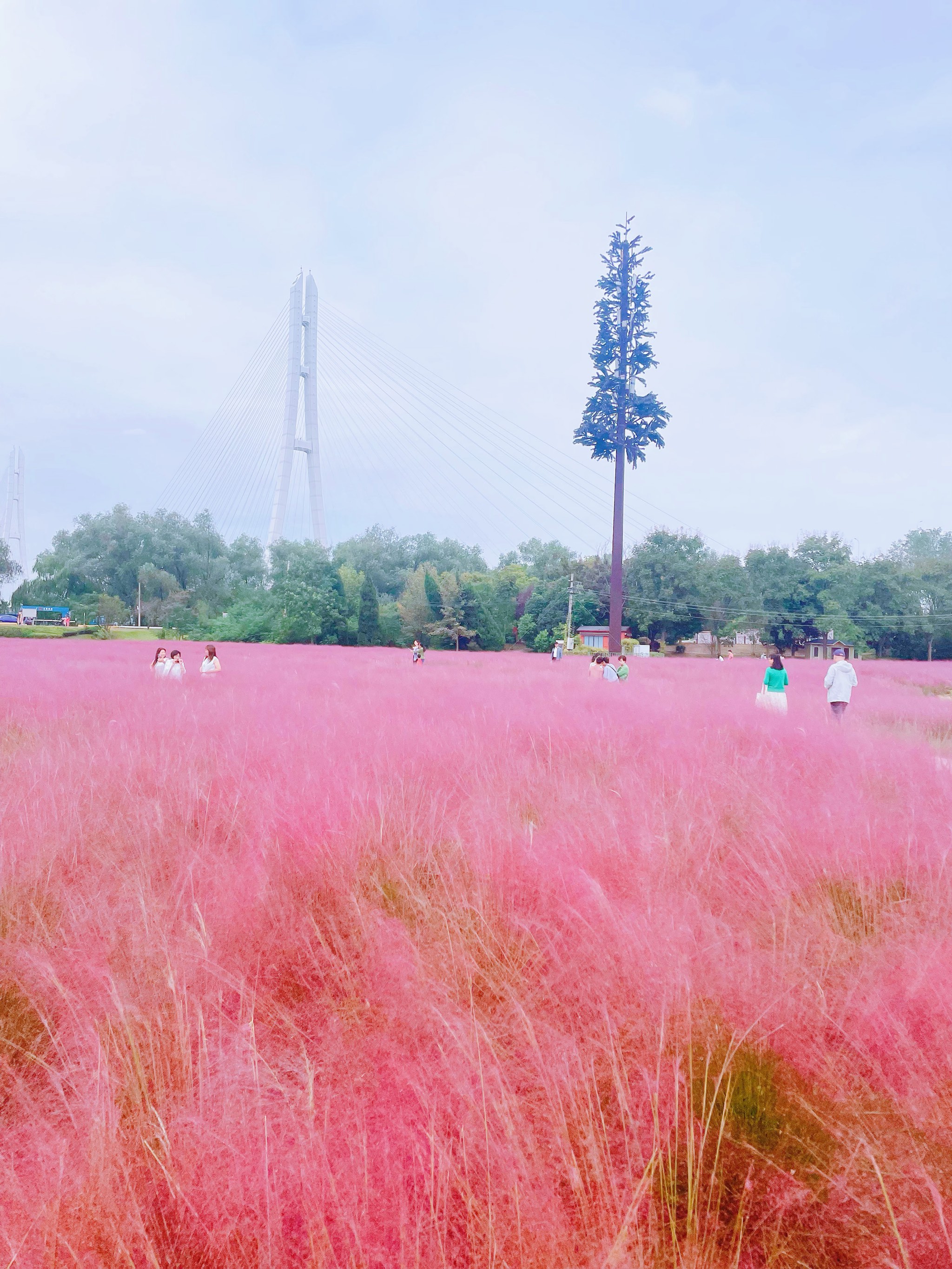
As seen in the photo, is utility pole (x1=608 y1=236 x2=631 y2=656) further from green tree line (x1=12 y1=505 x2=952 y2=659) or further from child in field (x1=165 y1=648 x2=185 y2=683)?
green tree line (x1=12 y1=505 x2=952 y2=659)

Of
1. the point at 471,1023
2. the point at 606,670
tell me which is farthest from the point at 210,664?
the point at 471,1023

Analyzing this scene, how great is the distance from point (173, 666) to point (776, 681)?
32.3 ft

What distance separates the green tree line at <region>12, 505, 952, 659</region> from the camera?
50094 millimetres

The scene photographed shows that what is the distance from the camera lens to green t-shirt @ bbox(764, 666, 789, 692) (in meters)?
9.38

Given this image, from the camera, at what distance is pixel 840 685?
9.66 metres

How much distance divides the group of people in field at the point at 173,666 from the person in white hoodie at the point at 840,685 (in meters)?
9.92

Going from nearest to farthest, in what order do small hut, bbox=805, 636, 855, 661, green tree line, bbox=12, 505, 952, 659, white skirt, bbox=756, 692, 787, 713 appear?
1. white skirt, bbox=756, 692, 787, 713
2. green tree line, bbox=12, 505, 952, 659
3. small hut, bbox=805, 636, 855, 661

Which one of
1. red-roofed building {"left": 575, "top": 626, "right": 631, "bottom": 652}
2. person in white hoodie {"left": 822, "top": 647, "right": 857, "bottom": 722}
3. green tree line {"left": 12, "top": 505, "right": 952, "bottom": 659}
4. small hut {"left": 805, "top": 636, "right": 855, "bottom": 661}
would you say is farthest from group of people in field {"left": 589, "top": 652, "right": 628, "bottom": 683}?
small hut {"left": 805, "top": 636, "right": 855, "bottom": 661}

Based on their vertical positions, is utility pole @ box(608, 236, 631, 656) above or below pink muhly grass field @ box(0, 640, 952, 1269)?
above

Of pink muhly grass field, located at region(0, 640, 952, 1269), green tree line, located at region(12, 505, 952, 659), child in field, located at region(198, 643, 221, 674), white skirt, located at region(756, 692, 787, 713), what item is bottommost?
pink muhly grass field, located at region(0, 640, 952, 1269)

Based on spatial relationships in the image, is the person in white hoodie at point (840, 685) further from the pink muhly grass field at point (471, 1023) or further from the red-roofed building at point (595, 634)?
the red-roofed building at point (595, 634)

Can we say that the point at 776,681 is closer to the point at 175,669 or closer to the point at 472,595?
the point at 175,669

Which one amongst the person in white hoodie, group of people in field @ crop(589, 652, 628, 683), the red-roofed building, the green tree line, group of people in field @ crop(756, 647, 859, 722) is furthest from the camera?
the red-roofed building

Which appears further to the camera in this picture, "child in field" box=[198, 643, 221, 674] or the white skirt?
"child in field" box=[198, 643, 221, 674]
